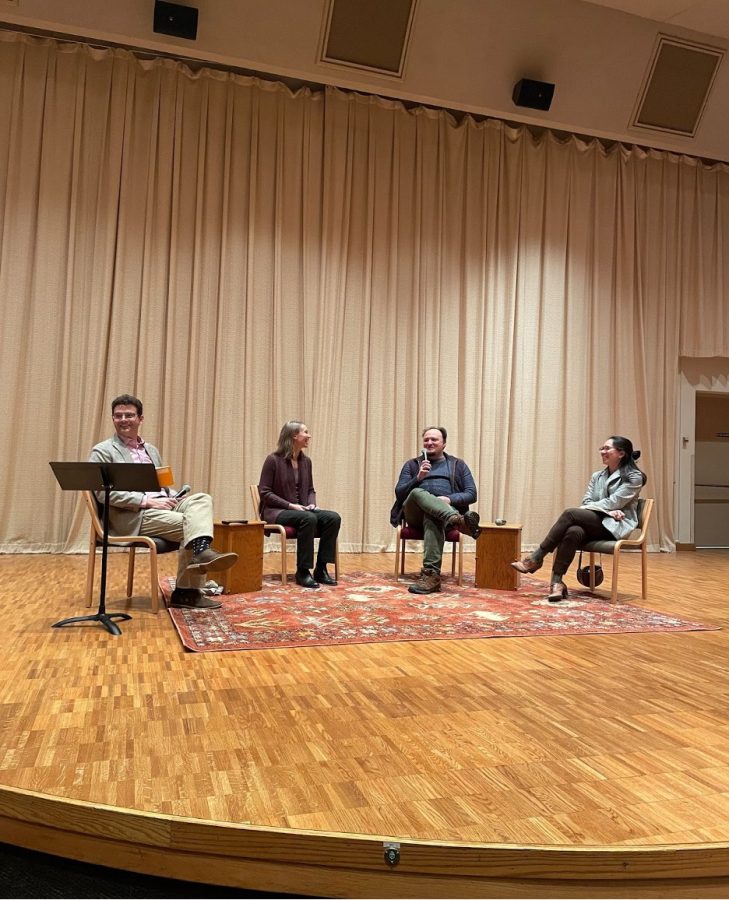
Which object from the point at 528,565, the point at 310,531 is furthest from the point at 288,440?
the point at 528,565

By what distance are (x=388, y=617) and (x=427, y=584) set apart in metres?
0.90

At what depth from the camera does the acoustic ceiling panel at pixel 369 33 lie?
21.9 feet

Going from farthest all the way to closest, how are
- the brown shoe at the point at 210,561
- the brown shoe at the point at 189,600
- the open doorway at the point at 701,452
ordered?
the open doorway at the point at 701,452, the brown shoe at the point at 189,600, the brown shoe at the point at 210,561

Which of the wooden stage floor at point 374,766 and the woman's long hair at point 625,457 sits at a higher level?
the woman's long hair at point 625,457

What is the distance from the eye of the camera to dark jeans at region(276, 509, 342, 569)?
4914 mm

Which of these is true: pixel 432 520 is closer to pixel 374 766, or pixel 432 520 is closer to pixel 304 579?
pixel 304 579

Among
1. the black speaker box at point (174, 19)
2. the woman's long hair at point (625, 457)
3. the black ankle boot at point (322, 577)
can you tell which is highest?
the black speaker box at point (174, 19)

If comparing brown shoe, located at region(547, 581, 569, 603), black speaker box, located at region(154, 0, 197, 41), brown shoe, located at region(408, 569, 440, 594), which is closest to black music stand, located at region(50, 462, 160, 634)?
brown shoe, located at region(408, 569, 440, 594)

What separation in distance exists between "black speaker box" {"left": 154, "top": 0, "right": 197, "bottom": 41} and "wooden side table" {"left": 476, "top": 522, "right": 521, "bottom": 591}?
488cm

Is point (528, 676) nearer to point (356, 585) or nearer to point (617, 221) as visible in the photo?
point (356, 585)

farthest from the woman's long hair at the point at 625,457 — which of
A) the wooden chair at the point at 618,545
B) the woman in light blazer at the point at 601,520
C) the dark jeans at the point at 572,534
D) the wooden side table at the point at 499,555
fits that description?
the wooden side table at the point at 499,555

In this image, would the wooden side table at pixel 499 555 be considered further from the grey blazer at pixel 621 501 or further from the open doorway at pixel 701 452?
the open doorway at pixel 701 452

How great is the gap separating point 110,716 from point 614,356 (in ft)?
24.6

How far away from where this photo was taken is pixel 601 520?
4785 mm
